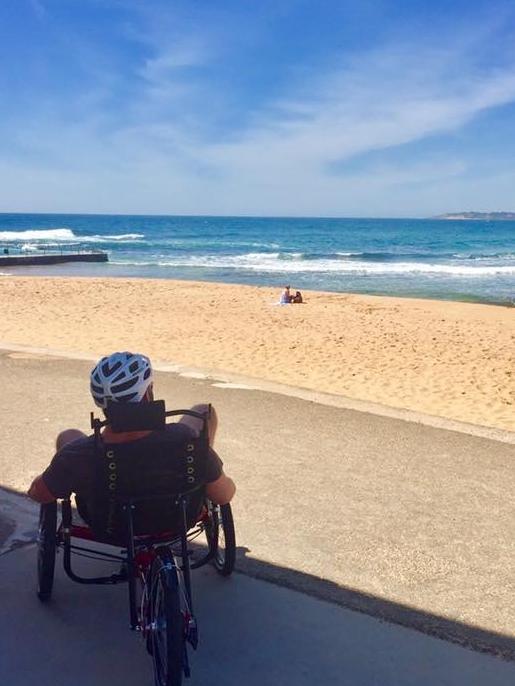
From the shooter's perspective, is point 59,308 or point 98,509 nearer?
point 98,509

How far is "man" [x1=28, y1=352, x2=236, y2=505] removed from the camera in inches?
106

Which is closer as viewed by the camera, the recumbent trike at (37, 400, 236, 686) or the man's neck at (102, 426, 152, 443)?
the recumbent trike at (37, 400, 236, 686)

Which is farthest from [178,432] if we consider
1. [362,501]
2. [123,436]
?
[362,501]

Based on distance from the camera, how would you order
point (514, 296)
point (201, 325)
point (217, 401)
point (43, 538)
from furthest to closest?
point (514, 296) < point (201, 325) < point (217, 401) < point (43, 538)

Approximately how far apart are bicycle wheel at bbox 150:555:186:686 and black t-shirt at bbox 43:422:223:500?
369 mm

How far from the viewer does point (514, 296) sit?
26406mm

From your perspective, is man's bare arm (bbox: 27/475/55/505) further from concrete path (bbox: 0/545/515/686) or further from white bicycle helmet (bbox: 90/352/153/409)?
concrete path (bbox: 0/545/515/686)

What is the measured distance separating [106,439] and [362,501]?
6.70ft

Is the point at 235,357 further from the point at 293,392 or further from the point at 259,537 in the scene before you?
the point at 259,537

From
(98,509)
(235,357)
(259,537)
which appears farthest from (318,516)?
(235,357)

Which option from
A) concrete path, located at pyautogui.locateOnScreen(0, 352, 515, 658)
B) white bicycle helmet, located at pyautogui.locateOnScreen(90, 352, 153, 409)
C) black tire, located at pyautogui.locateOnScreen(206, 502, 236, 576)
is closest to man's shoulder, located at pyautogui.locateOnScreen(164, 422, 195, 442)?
white bicycle helmet, located at pyautogui.locateOnScreen(90, 352, 153, 409)

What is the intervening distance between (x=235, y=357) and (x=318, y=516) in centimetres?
673

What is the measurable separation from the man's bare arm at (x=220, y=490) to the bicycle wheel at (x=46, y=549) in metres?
0.64

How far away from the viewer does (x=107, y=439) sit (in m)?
2.76
